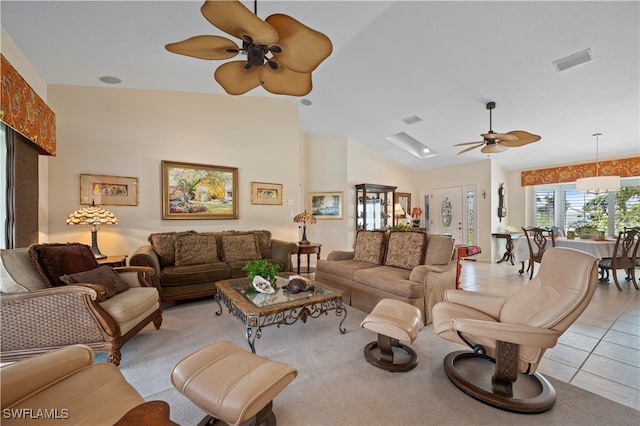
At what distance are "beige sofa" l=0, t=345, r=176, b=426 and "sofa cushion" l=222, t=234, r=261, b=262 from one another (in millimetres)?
2912

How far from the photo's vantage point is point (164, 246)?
3773mm

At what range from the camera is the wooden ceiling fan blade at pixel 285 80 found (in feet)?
6.68

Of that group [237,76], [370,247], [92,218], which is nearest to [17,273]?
[92,218]

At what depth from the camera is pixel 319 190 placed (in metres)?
6.61

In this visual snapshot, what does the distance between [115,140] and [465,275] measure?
21.2 feet

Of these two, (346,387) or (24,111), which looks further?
(24,111)

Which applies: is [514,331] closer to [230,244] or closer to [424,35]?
[424,35]

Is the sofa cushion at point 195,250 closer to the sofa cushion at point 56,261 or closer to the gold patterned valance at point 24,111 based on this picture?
the sofa cushion at point 56,261

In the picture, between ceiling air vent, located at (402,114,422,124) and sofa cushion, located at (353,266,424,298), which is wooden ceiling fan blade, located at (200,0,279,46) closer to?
sofa cushion, located at (353,266,424,298)

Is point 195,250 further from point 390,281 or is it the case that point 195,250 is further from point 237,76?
point 390,281

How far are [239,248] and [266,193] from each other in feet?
4.36

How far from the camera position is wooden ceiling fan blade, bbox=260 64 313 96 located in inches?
80.1

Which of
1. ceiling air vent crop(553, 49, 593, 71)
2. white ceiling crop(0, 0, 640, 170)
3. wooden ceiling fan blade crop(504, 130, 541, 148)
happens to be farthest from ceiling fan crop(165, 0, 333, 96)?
ceiling air vent crop(553, 49, 593, 71)

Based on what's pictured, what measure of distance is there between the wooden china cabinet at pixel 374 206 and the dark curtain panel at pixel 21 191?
5614mm
